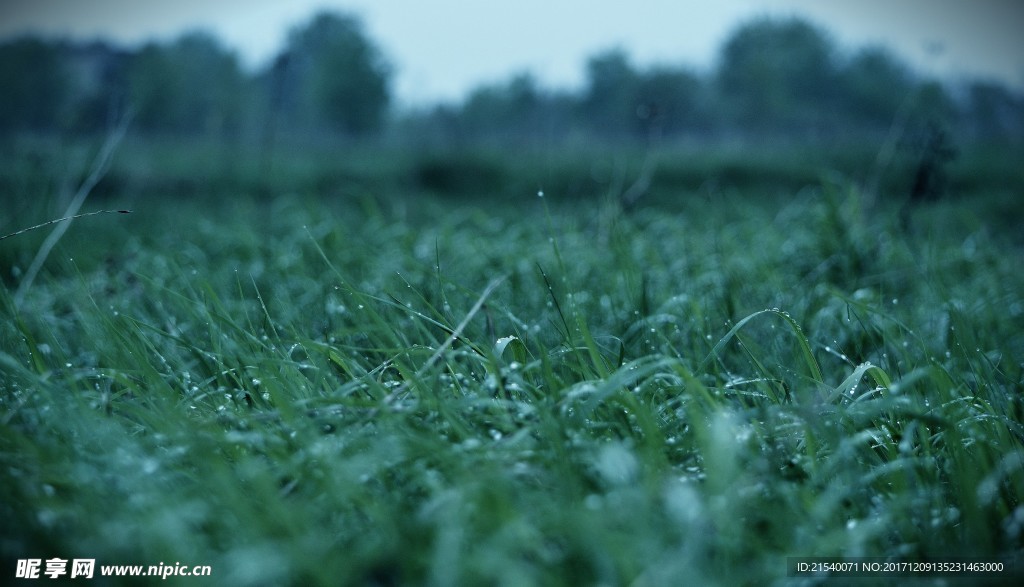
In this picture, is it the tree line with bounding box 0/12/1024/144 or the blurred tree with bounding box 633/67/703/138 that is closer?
the tree line with bounding box 0/12/1024/144

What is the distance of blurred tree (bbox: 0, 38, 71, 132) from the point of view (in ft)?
52.9

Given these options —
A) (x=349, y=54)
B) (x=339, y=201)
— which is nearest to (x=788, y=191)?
(x=339, y=201)

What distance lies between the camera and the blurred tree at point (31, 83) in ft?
52.9

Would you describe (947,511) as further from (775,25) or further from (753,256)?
(775,25)

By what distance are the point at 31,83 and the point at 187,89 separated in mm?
3961

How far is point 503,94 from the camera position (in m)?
36.6

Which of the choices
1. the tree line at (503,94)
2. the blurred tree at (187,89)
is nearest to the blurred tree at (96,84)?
the tree line at (503,94)

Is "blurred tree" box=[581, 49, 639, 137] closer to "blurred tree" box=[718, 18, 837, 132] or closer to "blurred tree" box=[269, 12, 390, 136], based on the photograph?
"blurred tree" box=[718, 18, 837, 132]

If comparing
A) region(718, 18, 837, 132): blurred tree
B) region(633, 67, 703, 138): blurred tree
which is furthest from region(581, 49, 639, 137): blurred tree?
region(718, 18, 837, 132): blurred tree

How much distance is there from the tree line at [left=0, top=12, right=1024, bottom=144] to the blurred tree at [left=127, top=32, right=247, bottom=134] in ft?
0.23

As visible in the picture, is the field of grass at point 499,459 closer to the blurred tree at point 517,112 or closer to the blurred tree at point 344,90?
the blurred tree at point 517,112

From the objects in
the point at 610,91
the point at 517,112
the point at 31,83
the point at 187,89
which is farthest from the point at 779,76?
the point at 31,83

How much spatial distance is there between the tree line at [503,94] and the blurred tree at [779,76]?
0.07 meters

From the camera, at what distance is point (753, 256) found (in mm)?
3008
